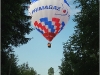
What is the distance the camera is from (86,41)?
2094 centimetres

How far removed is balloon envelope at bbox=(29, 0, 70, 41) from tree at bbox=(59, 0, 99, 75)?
7.50 meters

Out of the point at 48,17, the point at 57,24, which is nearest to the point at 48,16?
the point at 48,17

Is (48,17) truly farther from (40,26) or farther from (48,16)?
(40,26)

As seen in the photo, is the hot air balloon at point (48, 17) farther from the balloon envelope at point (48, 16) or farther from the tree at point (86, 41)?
the tree at point (86, 41)

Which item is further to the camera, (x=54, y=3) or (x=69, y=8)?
(x=69, y=8)

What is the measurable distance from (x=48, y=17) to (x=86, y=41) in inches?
433

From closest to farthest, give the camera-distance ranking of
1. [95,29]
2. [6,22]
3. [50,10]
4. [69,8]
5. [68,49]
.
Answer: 1. [6,22]
2. [95,29]
3. [68,49]
4. [50,10]
5. [69,8]

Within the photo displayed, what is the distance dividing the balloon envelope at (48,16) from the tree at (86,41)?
7.50m

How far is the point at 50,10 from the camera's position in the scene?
31.0 meters

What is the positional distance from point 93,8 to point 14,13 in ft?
28.8

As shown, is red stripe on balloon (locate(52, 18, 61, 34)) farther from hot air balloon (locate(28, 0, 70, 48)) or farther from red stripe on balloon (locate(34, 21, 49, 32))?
red stripe on balloon (locate(34, 21, 49, 32))

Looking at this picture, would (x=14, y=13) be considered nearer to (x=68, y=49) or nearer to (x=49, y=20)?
(x=68, y=49)

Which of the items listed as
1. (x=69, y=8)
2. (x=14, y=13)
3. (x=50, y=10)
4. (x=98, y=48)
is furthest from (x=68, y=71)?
(x=14, y=13)

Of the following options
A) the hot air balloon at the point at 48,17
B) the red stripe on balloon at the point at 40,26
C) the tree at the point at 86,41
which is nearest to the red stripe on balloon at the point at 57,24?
the hot air balloon at the point at 48,17
